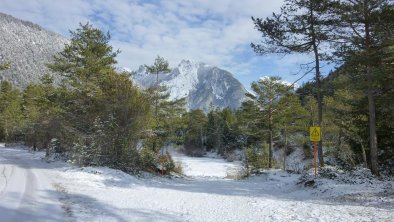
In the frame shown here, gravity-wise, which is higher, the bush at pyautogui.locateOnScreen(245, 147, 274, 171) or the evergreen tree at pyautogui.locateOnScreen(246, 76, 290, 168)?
the evergreen tree at pyautogui.locateOnScreen(246, 76, 290, 168)

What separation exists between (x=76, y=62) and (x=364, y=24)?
19124 millimetres

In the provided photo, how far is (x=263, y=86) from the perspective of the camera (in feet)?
120

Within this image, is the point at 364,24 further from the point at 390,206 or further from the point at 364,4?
the point at 390,206

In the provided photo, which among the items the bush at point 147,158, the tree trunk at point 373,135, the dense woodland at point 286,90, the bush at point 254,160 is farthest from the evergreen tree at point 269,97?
the tree trunk at point 373,135

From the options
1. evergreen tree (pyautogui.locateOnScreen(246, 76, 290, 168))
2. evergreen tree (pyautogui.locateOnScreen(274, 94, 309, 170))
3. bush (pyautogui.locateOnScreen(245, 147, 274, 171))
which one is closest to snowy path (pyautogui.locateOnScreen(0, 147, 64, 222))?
bush (pyautogui.locateOnScreen(245, 147, 274, 171))

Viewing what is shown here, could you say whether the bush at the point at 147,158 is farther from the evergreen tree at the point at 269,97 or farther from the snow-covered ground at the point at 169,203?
the evergreen tree at the point at 269,97

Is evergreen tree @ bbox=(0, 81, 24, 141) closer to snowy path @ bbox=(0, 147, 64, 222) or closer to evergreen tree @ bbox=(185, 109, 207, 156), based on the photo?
evergreen tree @ bbox=(185, 109, 207, 156)

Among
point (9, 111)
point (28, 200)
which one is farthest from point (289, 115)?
point (9, 111)

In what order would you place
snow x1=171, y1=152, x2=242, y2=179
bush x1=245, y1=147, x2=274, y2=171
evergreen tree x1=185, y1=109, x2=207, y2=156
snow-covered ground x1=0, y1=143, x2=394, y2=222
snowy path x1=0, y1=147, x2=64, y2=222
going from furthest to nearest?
evergreen tree x1=185, y1=109, x2=207, y2=156 → snow x1=171, y1=152, x2=242, y2=179 → bush x1=245, y1=147, x2=274, y2=171 → snow-covered ground x1=0, y1=143, x2=394, y2=222 → snowy path x1=0, y1=147, x2=64, y2=222

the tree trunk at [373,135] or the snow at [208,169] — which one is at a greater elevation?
the tree trunk at [373,135]

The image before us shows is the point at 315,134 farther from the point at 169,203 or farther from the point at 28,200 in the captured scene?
the point at 28,200

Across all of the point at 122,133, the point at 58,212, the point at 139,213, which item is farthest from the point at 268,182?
the point at 58,212

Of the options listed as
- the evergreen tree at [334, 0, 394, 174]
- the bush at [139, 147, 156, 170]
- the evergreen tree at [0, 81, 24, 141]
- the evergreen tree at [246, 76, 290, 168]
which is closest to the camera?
the evergreen tree at [334, 0, 394, 174]

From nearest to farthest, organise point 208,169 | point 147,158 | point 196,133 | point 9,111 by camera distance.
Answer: point 147,158 → point 208,169 → point 9,111 → point 196,133
